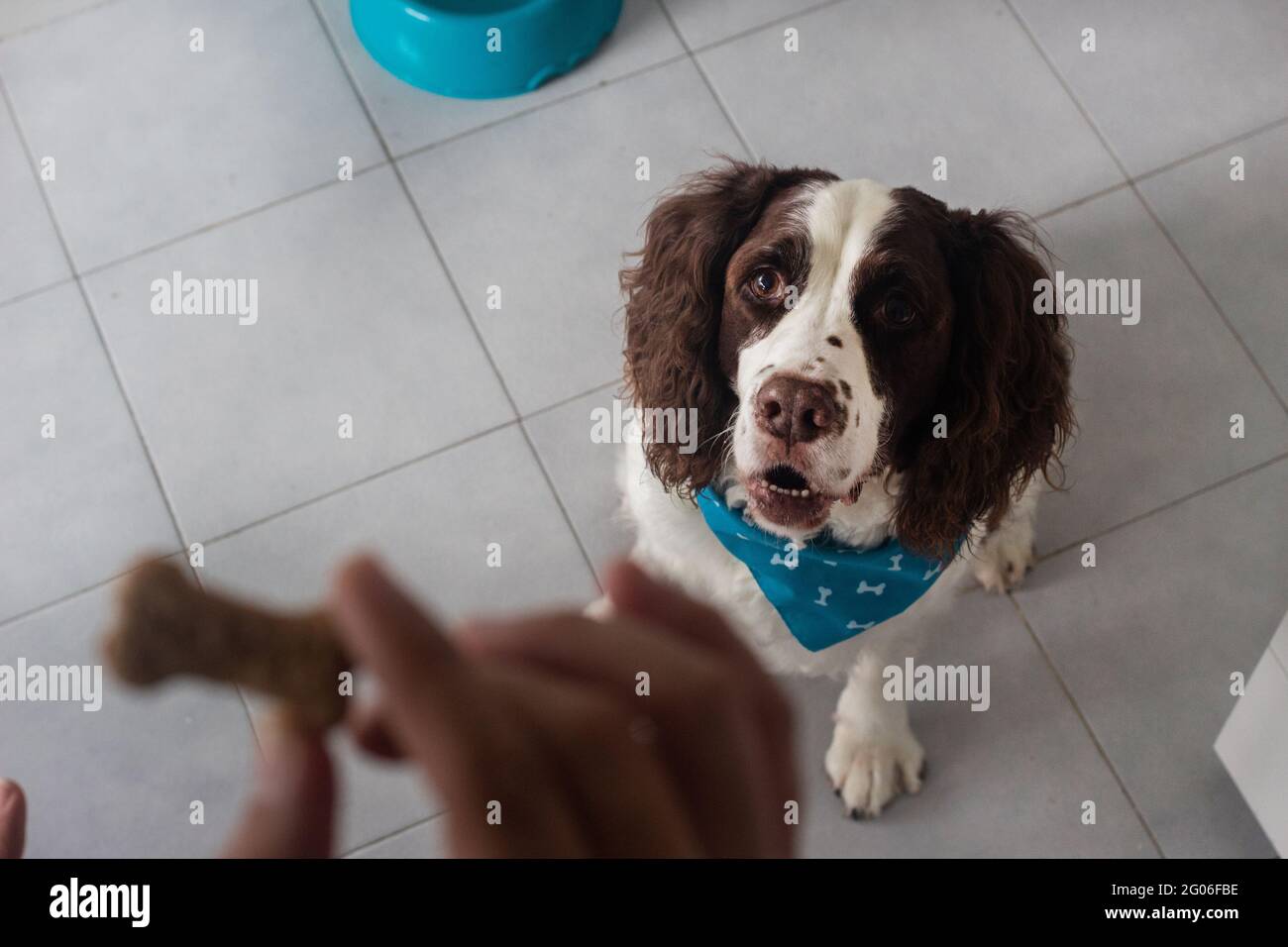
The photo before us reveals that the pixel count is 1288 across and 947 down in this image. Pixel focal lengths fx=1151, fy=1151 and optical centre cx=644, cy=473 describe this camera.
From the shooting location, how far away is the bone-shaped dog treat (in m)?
0.48

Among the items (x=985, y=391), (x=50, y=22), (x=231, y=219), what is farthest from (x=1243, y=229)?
(x=50, y=22)

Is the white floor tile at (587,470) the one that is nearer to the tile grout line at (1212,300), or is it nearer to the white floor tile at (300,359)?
the white floor tile at (300,359)

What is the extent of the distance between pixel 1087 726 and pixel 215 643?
7.11 ft

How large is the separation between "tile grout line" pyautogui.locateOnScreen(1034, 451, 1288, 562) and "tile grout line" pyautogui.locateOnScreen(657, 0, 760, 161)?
1.16 m

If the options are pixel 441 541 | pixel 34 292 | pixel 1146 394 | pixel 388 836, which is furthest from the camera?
pixel 34 292

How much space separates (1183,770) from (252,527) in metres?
1.97

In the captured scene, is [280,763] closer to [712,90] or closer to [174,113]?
[712,90]

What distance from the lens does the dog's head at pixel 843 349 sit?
1.52 metres

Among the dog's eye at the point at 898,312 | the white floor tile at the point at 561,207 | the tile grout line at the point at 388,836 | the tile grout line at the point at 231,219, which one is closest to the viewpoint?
the dog's eye at the point at 898,312

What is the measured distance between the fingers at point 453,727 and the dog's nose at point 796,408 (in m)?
1.07

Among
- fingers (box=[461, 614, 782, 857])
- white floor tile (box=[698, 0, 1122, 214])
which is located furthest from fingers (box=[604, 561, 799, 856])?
white floor tile (box=[698, 0, 1122, 214])

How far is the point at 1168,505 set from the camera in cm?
250

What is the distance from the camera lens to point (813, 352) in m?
1.50

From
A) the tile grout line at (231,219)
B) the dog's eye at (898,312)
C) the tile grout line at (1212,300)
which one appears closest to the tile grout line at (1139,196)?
the tile grout line at (1212,300)
